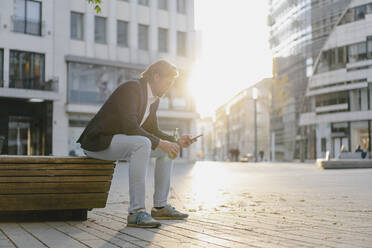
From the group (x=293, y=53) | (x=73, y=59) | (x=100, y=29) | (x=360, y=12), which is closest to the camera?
(x=73, y=59)

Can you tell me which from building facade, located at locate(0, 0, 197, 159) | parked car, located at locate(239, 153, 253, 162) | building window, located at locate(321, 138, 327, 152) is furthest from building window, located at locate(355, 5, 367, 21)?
building facade, located at locate(0, 0, 197, 159)

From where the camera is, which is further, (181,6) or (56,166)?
(181,6)

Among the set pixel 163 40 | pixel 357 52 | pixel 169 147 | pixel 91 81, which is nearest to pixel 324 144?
pixel 357 52

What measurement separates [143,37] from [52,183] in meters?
35.2

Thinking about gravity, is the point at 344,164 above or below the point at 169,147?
below

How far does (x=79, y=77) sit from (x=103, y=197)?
105ft

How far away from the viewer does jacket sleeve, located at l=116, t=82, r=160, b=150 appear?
15.8 ft

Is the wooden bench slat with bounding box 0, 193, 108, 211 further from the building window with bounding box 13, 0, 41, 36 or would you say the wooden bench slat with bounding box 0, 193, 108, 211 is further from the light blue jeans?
the building window with bounding box 13, 0, 41, 36

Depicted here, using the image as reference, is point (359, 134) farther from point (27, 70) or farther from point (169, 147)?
point (169, 147)

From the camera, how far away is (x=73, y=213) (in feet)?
16.9

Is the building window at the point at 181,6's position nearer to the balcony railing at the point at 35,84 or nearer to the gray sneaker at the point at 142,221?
the balcony railing at the point at 35,84

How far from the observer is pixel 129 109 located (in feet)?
15.9

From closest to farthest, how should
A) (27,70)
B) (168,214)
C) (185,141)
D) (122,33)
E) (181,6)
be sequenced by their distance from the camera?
(185,141) < (168,214) < (27,70) < (122,33) < (181,6)

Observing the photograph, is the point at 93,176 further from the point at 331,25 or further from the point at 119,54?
the point at 331,25
